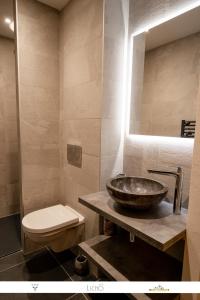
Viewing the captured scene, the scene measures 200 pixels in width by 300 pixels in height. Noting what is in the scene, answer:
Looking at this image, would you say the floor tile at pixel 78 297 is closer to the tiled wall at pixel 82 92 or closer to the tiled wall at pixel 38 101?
the tiled wall at pixel 82 92

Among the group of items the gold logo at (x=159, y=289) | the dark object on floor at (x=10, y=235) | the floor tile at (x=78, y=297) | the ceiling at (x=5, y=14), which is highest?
the ceiling at (x=5, y=14)

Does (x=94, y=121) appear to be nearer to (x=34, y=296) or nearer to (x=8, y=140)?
(x=34, y=296)

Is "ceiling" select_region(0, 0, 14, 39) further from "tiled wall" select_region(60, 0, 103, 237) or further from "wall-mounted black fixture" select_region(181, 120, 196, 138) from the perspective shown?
"wall-mounted black fixture" select_region(181, 120, 196, 138)

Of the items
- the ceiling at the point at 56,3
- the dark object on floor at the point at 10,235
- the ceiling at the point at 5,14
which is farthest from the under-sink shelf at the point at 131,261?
the ceiling at the point at 5,14

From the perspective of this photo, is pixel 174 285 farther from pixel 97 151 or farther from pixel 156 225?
pixel 97 151

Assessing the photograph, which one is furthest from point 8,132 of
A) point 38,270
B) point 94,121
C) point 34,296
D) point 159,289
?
point 159,289

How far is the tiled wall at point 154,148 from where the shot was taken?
1.15 meters

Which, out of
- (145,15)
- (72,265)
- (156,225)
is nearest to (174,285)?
(156,225)

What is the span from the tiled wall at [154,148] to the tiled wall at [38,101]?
0.89 meters

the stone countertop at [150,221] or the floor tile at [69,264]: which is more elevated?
the stone countertop at [150,221]

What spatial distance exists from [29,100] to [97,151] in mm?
922

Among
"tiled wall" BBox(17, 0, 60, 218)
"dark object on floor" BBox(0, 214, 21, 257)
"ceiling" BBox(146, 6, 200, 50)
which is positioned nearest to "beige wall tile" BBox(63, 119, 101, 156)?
"tiled wall" BBox(17, 0, 60, 218)

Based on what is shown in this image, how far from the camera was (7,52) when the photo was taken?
237 centimetres

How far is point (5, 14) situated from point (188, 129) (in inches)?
87.2
